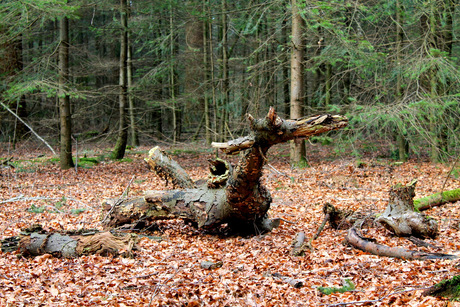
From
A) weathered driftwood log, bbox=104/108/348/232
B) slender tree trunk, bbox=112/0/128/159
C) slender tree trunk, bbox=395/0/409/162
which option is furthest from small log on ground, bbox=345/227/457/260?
slender tree trunk, bbox=112/0/128/159

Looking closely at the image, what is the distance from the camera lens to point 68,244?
5668mm

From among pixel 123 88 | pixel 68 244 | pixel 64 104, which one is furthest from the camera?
pixel 123 88

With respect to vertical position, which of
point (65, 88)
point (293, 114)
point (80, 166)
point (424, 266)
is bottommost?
point (80, 166)

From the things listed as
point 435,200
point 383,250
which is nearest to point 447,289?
point 383,250

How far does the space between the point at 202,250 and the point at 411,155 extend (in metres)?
12.4

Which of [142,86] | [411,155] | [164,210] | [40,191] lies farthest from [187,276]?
[142,86]

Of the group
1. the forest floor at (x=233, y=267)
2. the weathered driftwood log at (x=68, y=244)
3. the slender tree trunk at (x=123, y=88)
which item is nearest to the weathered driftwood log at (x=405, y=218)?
the forest floor at (x=233, y=267)

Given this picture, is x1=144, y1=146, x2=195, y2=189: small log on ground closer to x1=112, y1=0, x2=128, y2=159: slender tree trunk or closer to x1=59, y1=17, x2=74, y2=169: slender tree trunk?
x1=59, y1=17, x2=74, y2=169: slender tree trunk

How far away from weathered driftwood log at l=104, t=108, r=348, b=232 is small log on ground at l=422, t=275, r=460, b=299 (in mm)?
2201

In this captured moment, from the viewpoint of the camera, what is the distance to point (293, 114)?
12930mm

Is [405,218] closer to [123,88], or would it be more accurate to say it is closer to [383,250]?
[383,250]

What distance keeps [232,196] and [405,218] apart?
2.65 m

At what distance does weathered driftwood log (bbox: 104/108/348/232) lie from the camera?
204 inches

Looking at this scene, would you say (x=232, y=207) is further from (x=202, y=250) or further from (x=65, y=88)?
(x=65, y=88)
